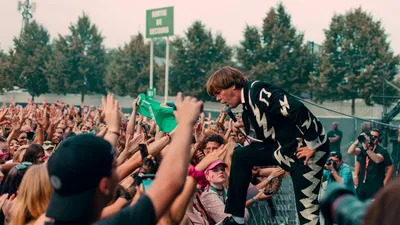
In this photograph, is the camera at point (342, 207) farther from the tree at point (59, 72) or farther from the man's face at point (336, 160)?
the tree at point (59, 72)

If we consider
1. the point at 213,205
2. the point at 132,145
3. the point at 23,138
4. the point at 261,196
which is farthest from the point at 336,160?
the point at 132,145

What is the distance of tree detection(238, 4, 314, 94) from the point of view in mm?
44625

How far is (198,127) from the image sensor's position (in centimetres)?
682

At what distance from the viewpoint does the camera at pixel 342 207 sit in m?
1.97

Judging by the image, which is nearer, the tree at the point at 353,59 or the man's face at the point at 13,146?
the man's face at the point at 13,146

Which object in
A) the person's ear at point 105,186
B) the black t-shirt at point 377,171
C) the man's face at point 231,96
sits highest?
the man's face at point 231,96

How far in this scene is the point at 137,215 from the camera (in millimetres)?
2436

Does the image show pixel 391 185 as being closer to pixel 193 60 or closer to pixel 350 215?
pixel 350 215

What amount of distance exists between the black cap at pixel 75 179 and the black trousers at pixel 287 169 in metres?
3.19

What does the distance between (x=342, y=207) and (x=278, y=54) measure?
144 ft

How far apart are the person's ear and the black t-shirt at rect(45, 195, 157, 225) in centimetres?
12

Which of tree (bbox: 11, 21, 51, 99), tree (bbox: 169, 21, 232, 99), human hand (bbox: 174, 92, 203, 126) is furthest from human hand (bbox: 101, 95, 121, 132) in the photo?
tree (bbox: 11, 21, 51, 99)

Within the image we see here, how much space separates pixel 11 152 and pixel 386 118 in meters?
9.40

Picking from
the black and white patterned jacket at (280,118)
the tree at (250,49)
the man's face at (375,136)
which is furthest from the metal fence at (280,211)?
the tree at (250,49)
